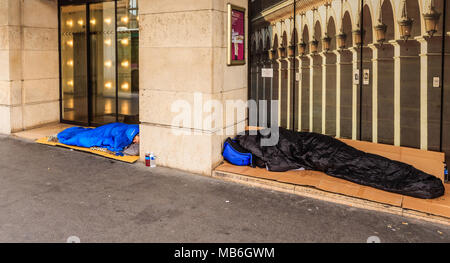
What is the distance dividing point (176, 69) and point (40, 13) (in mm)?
5703

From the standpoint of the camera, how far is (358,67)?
7.65 m

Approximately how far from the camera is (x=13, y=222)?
5141mm

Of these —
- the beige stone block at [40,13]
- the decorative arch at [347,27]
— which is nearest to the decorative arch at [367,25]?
the decorative arch at [347,27]

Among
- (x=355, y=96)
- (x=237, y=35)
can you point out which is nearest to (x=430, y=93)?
(x=355, y=96)

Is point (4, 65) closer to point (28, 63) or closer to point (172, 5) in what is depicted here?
point (28, 63)

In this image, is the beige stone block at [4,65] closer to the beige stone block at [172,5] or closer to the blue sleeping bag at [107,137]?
the blue sleeping bag at [107,137]

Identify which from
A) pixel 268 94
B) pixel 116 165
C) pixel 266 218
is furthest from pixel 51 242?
pixel 268 94

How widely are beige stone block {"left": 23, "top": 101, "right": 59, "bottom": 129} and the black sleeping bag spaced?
6100mm

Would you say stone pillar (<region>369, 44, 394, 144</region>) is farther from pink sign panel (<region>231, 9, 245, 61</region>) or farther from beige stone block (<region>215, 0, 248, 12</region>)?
beige stone block (<region>215, 0, 248, 12</region>)

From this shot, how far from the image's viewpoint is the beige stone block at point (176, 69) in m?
7.17

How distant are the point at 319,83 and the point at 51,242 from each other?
220 inches

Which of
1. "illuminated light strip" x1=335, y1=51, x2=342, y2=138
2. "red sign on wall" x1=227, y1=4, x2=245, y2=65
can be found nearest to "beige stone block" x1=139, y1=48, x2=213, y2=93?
"red sign on wall" x1=227, y1=4, x2=245, y2=65

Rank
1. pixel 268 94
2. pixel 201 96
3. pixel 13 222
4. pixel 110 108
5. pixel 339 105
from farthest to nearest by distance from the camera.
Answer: pixel 110 108
pixel 268 94
pixel 339 105
pixel 201 96
pixel 13 222
